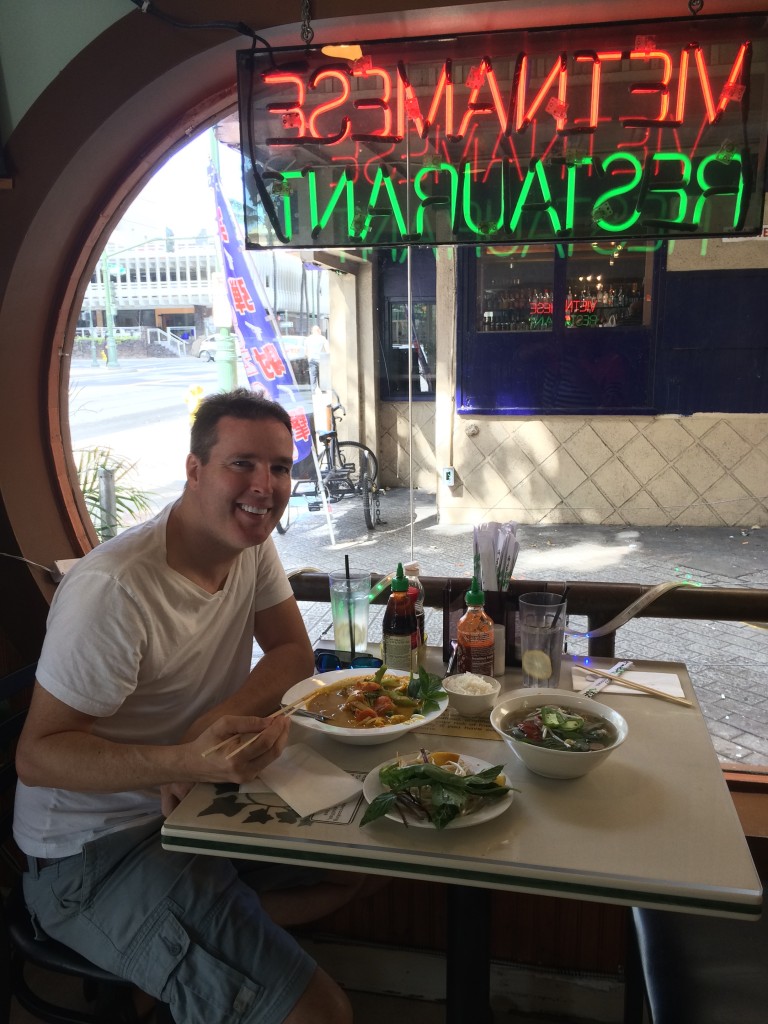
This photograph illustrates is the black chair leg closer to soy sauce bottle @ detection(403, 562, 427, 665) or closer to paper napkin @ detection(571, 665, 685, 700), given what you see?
paper napkin @ detection(571, 665, 685, 700)

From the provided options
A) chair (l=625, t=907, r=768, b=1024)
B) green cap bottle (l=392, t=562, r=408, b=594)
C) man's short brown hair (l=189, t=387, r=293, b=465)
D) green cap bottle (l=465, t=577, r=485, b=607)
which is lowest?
chair (l=625, t=907, r=768, b=1024)

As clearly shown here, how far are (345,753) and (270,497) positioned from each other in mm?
524

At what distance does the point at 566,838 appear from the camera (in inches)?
43.8

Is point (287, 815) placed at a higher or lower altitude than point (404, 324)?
lower

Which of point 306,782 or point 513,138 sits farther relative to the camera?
point 513,138

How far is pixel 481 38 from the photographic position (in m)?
1.87

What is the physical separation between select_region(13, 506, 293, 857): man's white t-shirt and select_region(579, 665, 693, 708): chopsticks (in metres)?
0.83

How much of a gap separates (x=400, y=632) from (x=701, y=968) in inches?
33.2

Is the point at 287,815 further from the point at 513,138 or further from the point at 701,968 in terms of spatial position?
the point at 513,138

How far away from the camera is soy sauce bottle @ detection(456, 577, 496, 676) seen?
163 centimetres

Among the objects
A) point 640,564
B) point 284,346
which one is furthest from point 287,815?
point 284,346

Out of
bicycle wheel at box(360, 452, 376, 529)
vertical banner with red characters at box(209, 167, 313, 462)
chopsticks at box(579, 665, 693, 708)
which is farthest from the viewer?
bicycle wheel at box(360, 452, 376, 529)

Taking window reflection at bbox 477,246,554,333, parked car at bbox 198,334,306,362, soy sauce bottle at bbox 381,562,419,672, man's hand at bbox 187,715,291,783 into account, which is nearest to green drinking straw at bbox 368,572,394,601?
soy sauce bottle at bbox 381,562,419,672

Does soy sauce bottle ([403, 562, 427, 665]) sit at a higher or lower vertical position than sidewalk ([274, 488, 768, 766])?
higher
